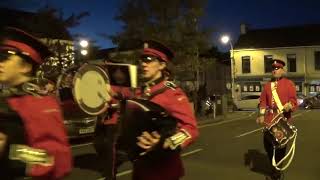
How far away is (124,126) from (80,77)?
2.71 metres

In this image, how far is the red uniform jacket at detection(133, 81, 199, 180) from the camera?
4535 millimetres

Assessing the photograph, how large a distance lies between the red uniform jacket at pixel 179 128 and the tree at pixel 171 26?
2710cm

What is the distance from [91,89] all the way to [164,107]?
2352 mm

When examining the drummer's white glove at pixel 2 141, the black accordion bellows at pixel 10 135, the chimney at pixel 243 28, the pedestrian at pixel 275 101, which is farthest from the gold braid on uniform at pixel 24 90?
the chimney at pixel 243 28

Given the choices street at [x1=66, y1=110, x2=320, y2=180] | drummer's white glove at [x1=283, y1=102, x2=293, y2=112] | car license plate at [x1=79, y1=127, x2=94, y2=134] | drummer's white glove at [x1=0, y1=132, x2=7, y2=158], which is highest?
drummer's white glove at [x1=0, y1=132, x2=7, y2=158]

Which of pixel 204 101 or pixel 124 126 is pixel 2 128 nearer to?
pixel 124 126

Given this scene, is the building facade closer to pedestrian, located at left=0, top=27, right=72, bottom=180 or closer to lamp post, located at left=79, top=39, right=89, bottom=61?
lamp post, located at left=79, top=39, right=89, bottom=61

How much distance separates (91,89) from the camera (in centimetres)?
669

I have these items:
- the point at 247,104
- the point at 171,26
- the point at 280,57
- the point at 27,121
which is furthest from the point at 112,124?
the point at 280,57

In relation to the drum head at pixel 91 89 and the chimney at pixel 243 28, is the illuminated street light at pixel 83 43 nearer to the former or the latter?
the drum head at pixel 91 89

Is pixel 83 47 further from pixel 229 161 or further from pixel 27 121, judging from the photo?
pixel 27 121

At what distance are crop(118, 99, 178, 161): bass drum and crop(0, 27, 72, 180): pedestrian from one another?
2.58 feet

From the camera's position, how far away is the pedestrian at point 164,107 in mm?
4492

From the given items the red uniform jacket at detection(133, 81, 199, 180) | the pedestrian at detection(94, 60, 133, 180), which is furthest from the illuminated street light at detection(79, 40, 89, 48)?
the red uniform jacket at detection(133, 81, 199, 180)
